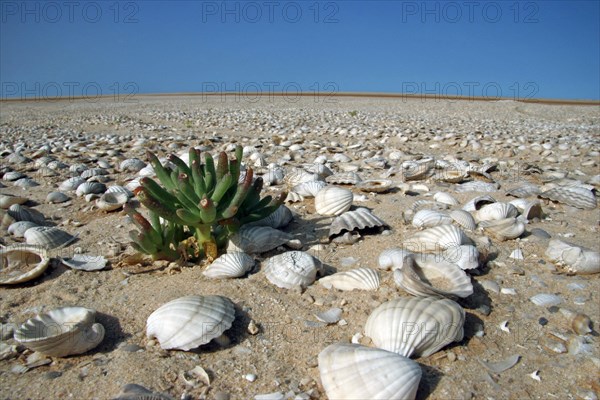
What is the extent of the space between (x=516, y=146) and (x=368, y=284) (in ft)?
17.1

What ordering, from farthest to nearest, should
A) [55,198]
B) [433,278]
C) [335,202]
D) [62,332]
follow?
[55,198] → [335,202] → [433,278] → [62,332]

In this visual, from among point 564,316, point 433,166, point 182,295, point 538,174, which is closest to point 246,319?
point 182,295

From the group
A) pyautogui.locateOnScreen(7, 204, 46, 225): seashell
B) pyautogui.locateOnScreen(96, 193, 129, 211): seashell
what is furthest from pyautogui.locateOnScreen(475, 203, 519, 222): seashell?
pyautogui.locateOnScreen(7, 204, 46, 225): seashell

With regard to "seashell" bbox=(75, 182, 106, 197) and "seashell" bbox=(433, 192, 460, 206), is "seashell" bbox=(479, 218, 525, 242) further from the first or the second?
"seashell" bbox=(75, 182, 106, 197)

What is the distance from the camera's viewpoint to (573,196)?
3611 millimetres

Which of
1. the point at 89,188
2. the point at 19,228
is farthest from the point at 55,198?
the point at 19,228

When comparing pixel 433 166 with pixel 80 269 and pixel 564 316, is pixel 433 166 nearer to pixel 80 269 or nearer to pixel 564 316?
pixel 564 316

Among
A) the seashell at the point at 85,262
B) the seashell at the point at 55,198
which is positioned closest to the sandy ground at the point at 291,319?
the seashell at the point at 85,262

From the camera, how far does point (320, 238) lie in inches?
112

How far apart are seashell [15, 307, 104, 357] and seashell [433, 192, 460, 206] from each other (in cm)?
265

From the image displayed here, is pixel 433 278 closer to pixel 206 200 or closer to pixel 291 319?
pixel 291 319

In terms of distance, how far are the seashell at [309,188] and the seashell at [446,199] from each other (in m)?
0.94

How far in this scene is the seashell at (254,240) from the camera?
2.52m

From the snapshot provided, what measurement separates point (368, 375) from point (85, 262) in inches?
70.4
